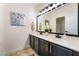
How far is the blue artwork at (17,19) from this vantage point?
5.15 feet

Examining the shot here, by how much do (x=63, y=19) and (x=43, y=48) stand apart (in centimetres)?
50

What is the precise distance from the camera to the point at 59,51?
138 cm

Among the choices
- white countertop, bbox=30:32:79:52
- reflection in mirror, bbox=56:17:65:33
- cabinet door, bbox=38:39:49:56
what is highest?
reflection in mirror, bbox=56:17:65:33

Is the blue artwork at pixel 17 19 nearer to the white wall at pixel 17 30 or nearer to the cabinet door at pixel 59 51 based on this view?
the white wall at pixel 17 30

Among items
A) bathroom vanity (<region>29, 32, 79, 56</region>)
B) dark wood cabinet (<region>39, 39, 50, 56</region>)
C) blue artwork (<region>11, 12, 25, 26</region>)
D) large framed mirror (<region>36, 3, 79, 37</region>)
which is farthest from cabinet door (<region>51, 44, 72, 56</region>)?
blue artwork (<region>11, 12, 25, 26</region>)

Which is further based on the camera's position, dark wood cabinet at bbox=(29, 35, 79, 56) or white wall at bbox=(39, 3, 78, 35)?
white wall at bbox=(39, 3, 78, 35)

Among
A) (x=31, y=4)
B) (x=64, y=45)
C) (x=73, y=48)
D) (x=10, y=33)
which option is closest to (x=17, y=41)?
(x=10, y=33)

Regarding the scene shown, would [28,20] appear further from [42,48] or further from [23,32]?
[42,48]

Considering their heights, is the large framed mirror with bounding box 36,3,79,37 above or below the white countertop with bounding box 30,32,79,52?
above

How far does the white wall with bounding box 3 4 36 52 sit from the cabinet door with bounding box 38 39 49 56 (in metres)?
0.20

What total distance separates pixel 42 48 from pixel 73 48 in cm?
61

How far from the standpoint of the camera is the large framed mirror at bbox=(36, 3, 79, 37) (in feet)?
5.16

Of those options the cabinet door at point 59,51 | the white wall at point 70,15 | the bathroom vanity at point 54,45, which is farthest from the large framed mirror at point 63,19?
the cabinet door at point 59,51

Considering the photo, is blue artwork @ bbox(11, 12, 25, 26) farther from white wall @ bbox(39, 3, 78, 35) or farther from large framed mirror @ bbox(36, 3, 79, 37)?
white wall @ bbox(39, 3, 78, 35)
